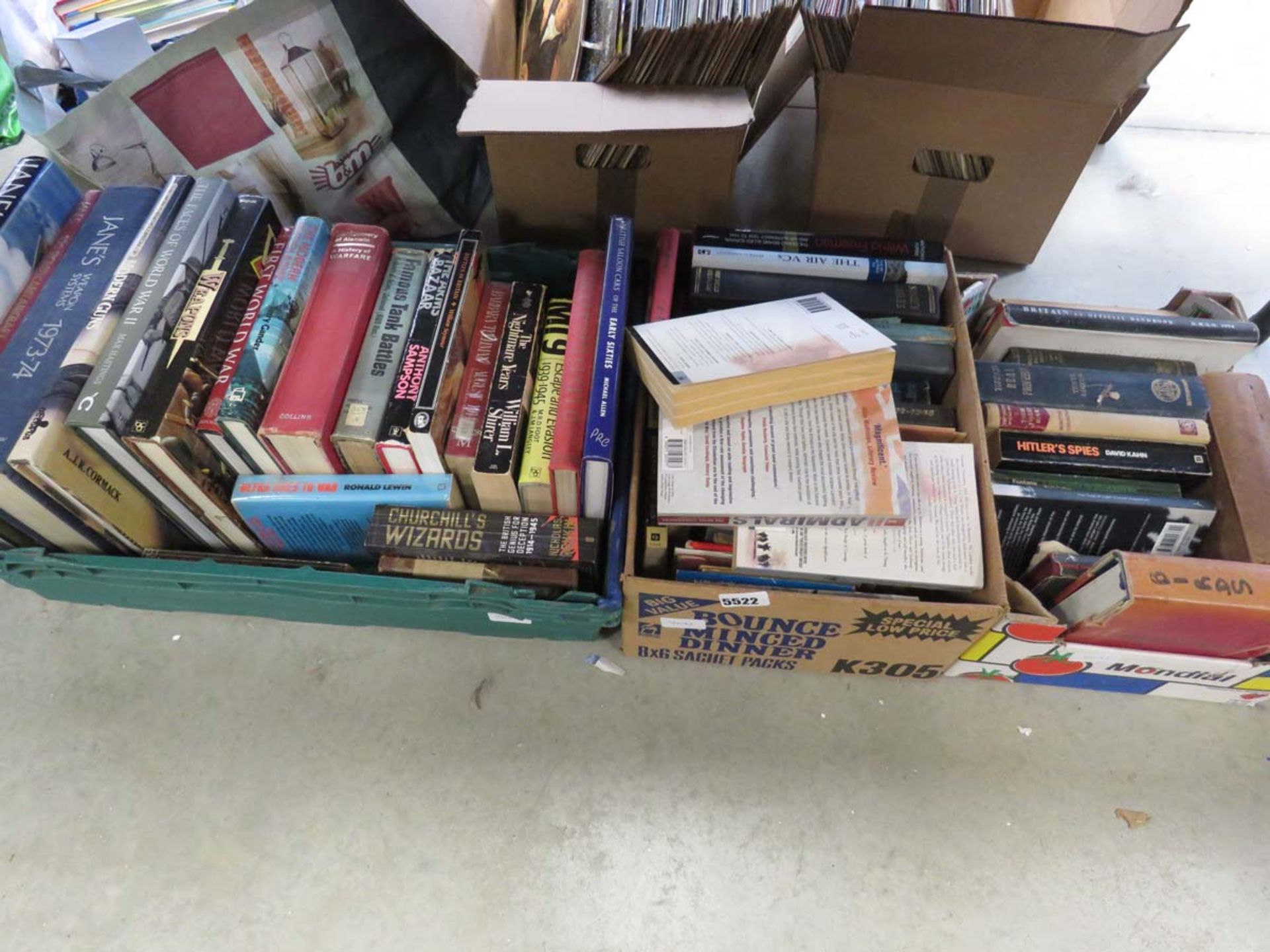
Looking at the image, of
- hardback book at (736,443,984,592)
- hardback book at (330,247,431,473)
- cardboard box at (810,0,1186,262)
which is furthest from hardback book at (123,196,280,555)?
cardboard box at (810,0,1186,262)

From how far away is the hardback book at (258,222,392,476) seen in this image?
0.87 m

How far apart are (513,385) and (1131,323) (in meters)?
0.83

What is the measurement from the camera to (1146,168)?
1.56 meters

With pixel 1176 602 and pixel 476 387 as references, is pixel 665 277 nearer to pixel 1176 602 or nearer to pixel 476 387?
pixel 476 387

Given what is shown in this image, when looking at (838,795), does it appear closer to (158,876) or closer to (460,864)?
(460,864)

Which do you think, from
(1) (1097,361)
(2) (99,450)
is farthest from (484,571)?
(1) (1097,361)

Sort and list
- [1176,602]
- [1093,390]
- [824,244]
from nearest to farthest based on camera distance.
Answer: [1176,602] < [1093,390] < [824,244]

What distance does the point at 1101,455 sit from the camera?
3.25 feet

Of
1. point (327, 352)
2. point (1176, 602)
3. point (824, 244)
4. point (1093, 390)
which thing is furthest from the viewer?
point (824, 244)

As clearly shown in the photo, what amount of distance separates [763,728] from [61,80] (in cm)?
126

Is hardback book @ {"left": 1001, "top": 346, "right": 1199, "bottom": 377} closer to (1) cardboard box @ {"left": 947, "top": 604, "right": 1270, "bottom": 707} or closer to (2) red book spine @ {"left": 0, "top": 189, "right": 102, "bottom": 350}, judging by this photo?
(1) cardboard box @ {"left": 947, "top": 604, "right": 1270, "bottom": 707}

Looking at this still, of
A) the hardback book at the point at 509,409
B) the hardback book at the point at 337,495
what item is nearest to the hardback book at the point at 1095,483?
the hardback book at the point at 509,409

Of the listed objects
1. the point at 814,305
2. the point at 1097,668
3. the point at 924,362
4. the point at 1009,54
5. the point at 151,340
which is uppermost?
the point at 151,340

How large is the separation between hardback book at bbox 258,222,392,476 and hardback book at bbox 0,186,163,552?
21cm
